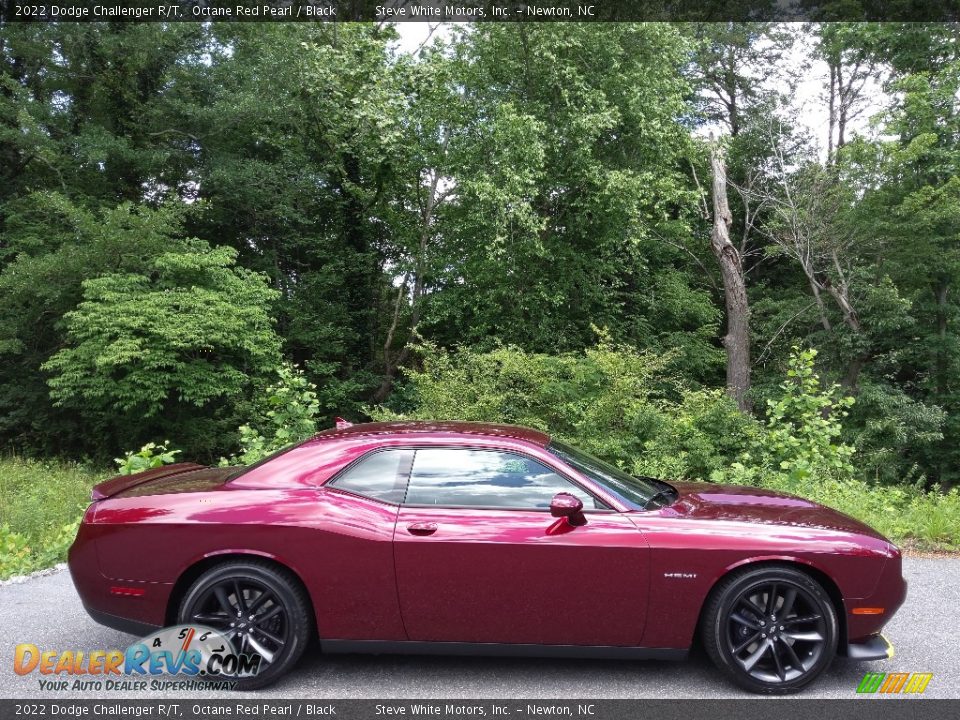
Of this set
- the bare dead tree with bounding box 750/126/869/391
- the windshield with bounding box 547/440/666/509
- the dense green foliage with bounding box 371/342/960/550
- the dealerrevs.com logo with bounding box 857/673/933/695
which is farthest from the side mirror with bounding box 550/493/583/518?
the bare dead tree with bounding box 750/126/869/391

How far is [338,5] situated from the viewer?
761 inches

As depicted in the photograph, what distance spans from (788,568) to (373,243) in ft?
61.9

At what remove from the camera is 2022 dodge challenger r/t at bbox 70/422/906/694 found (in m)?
3.43

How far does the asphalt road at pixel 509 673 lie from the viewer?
3.41 m

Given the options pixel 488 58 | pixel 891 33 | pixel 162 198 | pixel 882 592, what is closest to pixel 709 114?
pixel 891 33

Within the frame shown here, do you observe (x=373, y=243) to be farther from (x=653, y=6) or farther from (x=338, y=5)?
(x=653, y=6)

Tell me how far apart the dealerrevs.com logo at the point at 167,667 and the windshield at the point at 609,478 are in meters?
2.02

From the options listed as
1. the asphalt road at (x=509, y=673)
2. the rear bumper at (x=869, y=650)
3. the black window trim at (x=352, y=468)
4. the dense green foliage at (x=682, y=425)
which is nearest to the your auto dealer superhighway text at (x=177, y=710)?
the asphalt road at (x=509, y=673)

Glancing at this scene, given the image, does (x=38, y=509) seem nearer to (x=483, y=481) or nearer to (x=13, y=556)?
(x=13, y=556)

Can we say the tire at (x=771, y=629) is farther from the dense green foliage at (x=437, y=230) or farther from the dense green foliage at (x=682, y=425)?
the dense green foliage at (x=437, y=230)

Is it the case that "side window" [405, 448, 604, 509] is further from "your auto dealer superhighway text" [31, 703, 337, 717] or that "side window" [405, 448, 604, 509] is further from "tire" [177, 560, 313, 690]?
"your auto dealer superhighway text" [31, 703, 337, 717]

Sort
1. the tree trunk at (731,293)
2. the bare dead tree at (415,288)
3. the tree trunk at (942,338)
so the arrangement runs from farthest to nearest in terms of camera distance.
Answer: the bare dead tree at (415,288), the tree trunk at (731,293), the tree trunk at (942,338)

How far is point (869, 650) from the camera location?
136 inches

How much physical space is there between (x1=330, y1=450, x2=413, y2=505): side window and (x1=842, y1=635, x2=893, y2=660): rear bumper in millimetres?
2497
